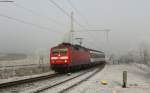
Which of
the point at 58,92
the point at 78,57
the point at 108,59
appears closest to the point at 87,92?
the point at 58,92

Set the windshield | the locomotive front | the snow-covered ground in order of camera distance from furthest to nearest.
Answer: the windshield, the locomotive front, the snow-covered ground

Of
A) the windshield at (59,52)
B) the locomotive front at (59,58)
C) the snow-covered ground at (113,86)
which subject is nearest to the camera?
the snow-covered ground at (113,86)

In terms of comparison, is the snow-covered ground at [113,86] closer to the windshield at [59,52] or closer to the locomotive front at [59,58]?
the locomotive front at [59,58]

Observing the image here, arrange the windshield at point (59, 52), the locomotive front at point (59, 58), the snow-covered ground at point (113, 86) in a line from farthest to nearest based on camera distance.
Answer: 1. the windshield at point (59, 52)
2. the locomotive front at point (59, 58)
3. the snow-covered ground at point (113, 86)

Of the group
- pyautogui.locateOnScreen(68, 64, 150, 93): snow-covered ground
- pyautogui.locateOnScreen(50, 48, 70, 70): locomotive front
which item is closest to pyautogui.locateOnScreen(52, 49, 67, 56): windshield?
pyautogui.locateOnScreen(50, 48, 70, 70): locomotive front

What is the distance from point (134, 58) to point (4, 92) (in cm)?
10460

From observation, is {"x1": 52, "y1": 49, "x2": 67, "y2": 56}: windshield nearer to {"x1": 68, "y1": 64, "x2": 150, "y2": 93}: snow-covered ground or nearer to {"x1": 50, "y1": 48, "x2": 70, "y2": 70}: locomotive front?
{"x1": 50, "y1": 48, "x2": 70, "y2": 70}: locomotive front

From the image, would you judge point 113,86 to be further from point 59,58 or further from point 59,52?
point 59,52

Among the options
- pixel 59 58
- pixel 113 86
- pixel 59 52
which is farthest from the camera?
pixel 59 52

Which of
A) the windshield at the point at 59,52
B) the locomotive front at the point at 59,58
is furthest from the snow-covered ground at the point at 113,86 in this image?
the windshield at the point at 59,52

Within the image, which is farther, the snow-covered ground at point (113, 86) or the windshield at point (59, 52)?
the windshield at point (59, 52)

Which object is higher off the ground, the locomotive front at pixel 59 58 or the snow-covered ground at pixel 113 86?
the locomotive front at pixel 59 58

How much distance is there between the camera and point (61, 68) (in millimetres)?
29516

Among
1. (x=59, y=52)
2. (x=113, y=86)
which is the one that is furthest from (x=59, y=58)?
(x=113, y=86)
